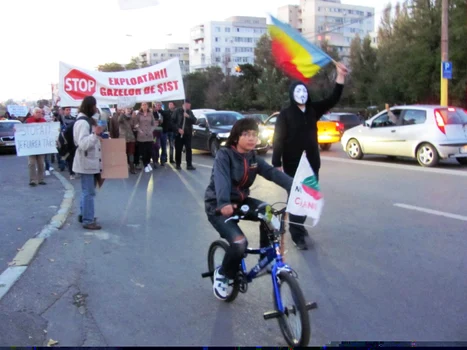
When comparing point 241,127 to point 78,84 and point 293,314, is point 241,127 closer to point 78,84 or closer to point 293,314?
point 293,314

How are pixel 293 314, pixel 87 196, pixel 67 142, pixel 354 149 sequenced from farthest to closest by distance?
pixel 354 149
pixel 67 142
pixel 87 196
pixel 293 314

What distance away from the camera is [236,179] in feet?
13.7

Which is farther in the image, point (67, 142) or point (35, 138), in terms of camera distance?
point (35, 138)

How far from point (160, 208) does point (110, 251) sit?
8.87 ft

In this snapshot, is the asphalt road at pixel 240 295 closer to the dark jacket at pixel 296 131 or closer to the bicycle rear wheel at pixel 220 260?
the bicycle rear wheel at pixel 220 260

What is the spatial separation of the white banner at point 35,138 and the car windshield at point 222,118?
691cm

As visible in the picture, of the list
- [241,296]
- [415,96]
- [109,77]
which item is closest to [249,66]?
[415,96]

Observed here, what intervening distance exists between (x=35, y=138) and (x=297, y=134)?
25.6 ft

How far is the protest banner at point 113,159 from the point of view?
25.5 ft

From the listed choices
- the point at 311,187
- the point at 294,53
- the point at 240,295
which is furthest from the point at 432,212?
the point at 311,187

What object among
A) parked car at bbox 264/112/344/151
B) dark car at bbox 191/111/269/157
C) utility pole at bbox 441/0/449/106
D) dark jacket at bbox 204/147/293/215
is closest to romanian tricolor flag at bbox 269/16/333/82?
dark jacket at bbox 204/147/293/215

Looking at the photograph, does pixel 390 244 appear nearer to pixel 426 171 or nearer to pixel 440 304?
pixel 440 304

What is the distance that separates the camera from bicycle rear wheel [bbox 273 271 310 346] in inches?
138

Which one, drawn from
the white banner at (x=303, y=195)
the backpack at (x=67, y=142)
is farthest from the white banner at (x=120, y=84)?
the white banner at (x=303, y=195)
